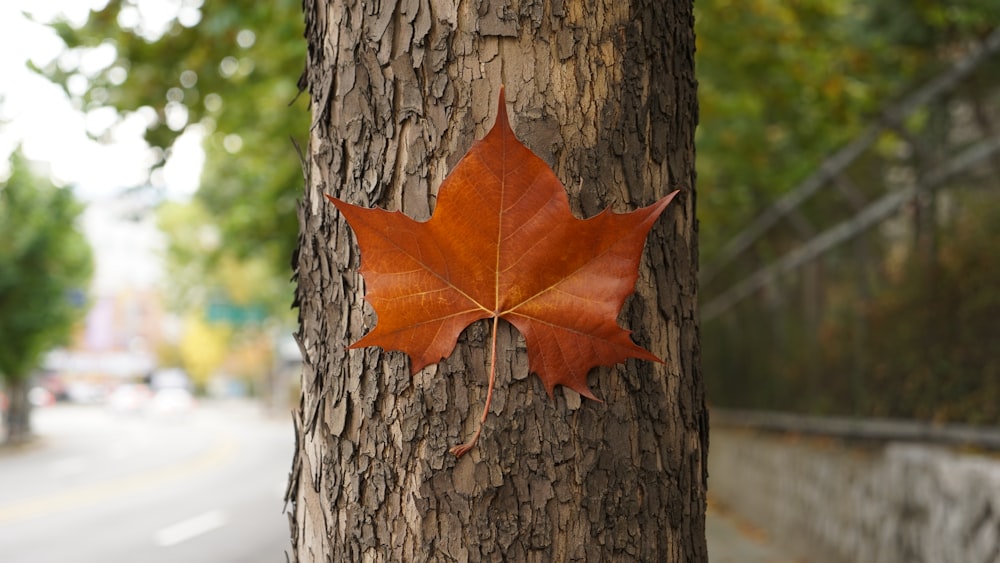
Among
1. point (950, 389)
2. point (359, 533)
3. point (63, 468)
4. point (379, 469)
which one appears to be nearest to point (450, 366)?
point (379, 469)

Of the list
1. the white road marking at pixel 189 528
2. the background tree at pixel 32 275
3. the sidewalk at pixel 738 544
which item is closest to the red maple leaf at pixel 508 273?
the sidewalk at pixel 738 544

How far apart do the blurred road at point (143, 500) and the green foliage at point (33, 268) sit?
112 inches

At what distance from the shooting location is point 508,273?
1.25 meters

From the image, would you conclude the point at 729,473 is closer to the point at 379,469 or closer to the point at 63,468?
the point at 379,469

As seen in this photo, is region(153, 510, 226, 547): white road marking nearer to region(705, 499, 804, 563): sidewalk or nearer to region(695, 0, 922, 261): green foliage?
region(705, 499, 804, 563): sidewalk

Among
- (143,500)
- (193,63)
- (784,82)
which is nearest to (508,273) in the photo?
(193,63)

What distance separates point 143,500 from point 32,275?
1125 cm

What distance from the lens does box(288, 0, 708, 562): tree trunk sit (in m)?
1.23

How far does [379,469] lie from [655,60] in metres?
0.74

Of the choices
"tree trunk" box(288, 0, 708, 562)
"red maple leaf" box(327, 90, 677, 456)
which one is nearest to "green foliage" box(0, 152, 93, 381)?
"tree trunk" box(288, 0, 708, 562)

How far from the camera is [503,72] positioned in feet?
4.16

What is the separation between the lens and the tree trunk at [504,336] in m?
1.23

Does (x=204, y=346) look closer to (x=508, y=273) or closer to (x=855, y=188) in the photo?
(x=855, y=188)

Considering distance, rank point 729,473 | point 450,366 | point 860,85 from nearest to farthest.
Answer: point 450,366
point 860,85
point 729,473
